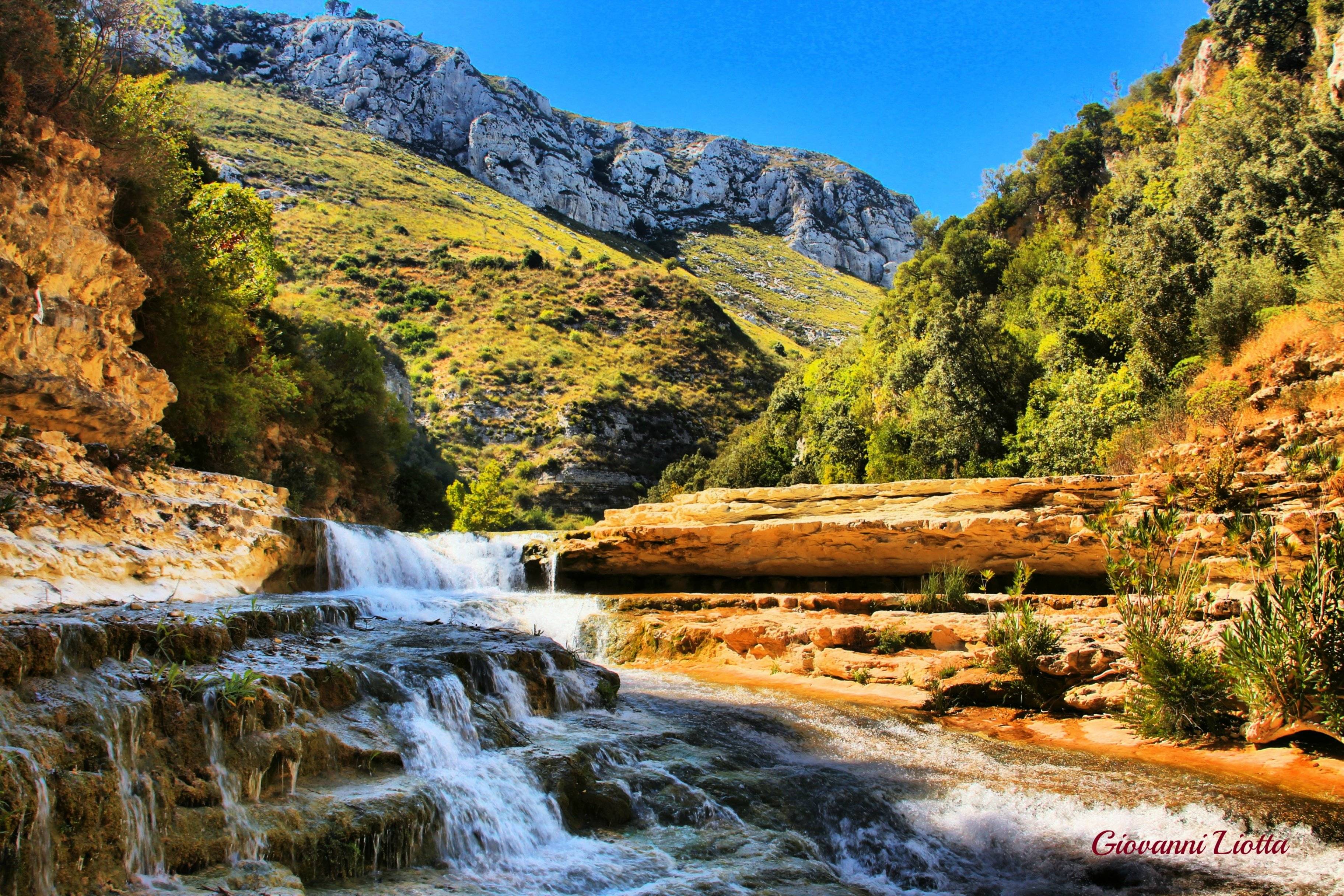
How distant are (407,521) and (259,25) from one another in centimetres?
8388

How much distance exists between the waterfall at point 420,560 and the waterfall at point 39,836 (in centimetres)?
1046

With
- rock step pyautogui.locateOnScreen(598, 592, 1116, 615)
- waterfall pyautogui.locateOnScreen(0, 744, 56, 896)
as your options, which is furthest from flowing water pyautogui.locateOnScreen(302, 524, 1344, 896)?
rock step pyautogui.locateOnScreen(598, 592, 1116, 615)

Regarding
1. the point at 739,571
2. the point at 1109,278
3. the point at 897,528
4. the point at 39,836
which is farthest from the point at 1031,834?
the point at 1109,278

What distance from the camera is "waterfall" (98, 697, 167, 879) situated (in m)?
3.81

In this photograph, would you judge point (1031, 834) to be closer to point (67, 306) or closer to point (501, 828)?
point (501, 828)

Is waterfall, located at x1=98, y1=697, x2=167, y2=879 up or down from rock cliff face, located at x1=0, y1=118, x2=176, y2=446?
down

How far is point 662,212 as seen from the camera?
94.8 m

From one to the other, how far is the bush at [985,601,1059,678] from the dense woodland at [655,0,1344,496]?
27.1 feet

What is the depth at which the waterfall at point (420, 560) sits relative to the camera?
14023 mm

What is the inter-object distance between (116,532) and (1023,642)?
11898 millimetres

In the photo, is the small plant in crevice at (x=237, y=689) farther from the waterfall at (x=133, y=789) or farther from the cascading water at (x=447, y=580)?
the cascading water at (x=447, y=580)

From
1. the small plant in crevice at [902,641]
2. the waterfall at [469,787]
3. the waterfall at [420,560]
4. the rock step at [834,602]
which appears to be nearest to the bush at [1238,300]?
the rock step at [834,602]

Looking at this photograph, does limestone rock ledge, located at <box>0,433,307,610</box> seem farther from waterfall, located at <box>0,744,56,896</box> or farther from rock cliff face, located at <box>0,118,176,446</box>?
waterfall, located at <box>0,744,56,896</box>

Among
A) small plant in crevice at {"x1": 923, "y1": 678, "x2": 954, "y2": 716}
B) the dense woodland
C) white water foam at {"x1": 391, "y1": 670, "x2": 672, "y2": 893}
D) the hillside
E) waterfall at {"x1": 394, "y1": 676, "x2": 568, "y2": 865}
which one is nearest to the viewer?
Answer: white water foam at {"x1": 391, "y1": 670, "x2": 672, "y2": 893}
